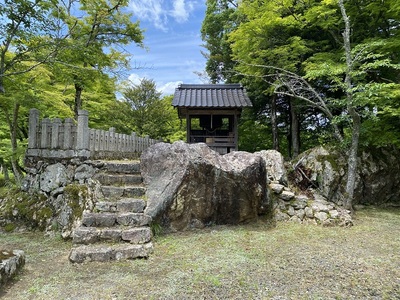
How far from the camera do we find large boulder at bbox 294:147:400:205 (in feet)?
26.1

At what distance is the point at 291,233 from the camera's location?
5512 millimetres

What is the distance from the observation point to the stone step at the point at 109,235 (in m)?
4.35

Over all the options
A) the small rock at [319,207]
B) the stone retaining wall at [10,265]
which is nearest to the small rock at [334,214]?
the small rock at [319,207]

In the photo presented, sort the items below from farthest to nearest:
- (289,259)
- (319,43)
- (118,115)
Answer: (118,115), (319,43), (289,259)

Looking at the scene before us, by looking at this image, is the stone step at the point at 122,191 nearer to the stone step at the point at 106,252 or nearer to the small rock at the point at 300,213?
the stone step at the point at 106,252

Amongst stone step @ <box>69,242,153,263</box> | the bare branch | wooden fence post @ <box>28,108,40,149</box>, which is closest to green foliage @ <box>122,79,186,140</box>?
the bare branch

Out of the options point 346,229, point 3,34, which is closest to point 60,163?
point 3,34

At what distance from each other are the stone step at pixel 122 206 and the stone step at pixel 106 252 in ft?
3.06

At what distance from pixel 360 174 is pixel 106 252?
7871mm

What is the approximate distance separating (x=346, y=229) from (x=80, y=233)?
17.9 feet

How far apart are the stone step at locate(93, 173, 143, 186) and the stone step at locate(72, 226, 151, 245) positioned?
4.76 ft

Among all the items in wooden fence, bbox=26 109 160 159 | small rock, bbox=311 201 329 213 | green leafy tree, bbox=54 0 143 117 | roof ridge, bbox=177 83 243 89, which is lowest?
small rock, bbox=311 201 329 213

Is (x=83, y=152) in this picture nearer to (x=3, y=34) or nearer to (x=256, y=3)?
(x=3, y=34)

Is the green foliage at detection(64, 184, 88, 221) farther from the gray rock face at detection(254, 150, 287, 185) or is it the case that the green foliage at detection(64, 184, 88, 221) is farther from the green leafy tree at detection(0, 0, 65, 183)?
the gray rock face at detection(254, 150, 287, 185)
